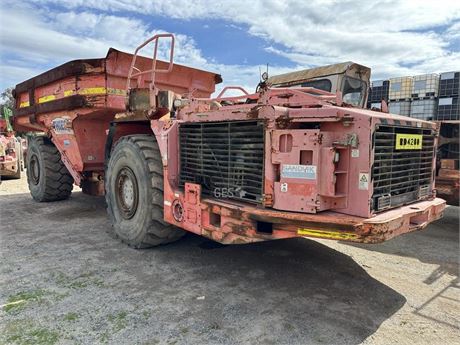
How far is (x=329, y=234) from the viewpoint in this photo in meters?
2.83

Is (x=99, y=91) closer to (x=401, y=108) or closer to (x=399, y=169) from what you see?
(x=399, y=169)

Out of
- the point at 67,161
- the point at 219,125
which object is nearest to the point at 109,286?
the point at 219,125

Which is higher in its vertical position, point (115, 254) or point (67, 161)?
point (67, 161)

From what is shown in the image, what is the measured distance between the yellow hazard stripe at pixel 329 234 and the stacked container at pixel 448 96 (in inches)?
281

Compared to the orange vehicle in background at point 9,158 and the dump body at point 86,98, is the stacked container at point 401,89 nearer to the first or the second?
the dump body at point 86,98

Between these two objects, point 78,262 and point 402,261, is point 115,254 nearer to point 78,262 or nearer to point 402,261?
point 78,262

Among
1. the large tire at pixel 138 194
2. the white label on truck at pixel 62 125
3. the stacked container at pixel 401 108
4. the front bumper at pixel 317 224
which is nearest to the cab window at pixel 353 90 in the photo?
the front bumper at pixel 317 224

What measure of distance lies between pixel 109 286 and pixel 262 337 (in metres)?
→ 1.58

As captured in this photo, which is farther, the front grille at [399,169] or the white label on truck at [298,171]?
the front grille at [399,169]

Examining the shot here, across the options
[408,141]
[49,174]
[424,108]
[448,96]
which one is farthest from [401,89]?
[49,174]

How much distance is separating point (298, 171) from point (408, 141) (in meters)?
1.22

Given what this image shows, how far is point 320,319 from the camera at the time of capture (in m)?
2.84

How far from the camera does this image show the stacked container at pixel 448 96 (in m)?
8.41

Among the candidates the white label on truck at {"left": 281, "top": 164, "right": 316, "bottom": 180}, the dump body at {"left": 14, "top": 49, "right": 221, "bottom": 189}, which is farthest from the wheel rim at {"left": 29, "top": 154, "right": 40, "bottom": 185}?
the white label on truck at {"left": 281, "top": 164, "right": 316, "bottom": 180}
